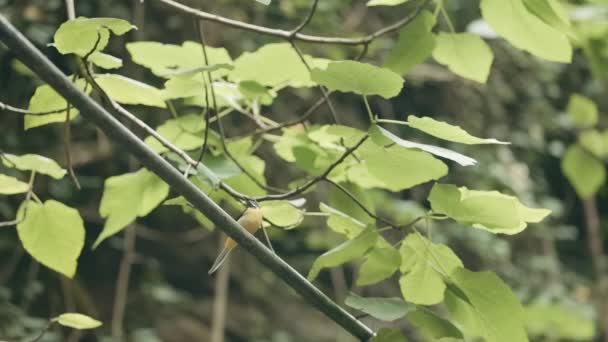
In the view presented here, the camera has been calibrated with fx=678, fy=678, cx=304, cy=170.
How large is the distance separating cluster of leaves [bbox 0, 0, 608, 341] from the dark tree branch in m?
0.04

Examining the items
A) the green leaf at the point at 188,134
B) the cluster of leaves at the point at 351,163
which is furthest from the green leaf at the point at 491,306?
the green leaf at the point at 188,134

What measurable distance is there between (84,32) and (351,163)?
0.70 ft

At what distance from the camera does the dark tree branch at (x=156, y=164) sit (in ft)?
0.98

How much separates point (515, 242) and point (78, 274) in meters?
1.36

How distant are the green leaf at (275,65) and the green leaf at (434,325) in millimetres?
186

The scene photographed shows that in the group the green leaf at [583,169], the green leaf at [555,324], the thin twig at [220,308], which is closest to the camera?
the green leaf at [583,169]

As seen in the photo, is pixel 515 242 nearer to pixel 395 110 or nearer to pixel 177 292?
pixel 395 110

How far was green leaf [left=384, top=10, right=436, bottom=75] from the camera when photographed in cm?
49

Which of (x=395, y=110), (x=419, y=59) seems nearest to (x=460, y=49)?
(x=419, y=59)

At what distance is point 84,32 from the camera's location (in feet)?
1.17

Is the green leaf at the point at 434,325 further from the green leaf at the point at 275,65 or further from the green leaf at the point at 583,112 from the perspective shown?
the green leaf at the point at 583,112

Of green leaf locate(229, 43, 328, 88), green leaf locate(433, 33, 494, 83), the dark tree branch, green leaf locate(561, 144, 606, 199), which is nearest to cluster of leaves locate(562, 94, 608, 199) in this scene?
→ green leaf locate(561, 144, 606, 199)

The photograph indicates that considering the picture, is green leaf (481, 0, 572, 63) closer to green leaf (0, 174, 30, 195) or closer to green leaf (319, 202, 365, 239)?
green leaf (319, 202, 365, 239)

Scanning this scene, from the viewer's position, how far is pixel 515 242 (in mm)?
2162
